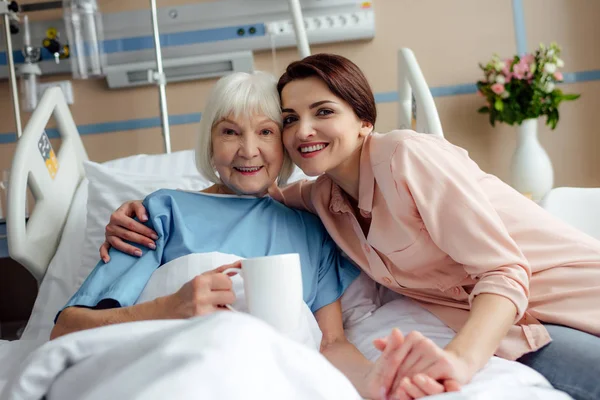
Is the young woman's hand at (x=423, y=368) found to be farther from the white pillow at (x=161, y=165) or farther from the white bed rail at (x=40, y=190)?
the white pillow at (x=161, y=165)

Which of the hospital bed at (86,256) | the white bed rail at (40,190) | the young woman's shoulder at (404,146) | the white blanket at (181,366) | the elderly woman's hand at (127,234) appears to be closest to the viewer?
the white blanket at (181,366)

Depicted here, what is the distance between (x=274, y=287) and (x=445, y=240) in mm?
412

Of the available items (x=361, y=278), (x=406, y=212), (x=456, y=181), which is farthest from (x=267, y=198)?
(x=456, y=181)

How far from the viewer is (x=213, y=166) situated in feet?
5.83

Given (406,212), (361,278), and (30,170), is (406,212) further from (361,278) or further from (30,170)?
(30,170)

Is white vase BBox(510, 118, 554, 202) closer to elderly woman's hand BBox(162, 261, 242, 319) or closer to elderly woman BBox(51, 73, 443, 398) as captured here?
elderly woman BBox(51, 73, 443, 398)

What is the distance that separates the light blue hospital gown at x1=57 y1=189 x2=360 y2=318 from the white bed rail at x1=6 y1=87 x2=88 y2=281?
490 millimetres

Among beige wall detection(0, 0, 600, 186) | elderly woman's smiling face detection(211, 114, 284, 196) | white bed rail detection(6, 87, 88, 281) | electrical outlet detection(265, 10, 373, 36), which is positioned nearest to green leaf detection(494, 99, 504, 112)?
beige wall detection(0, 0, 600, 186)

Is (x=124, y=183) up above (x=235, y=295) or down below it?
above

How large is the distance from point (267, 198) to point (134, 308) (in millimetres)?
523

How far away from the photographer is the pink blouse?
1.34m

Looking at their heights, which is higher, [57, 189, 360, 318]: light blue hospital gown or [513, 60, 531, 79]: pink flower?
[513, 60, 531, 79]: pink flower

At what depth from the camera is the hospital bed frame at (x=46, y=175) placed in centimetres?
193

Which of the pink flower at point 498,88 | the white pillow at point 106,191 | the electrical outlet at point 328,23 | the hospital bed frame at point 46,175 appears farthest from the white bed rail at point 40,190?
the pink flower at point 498,88
